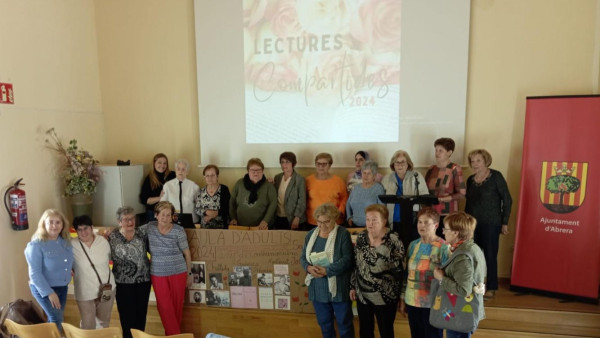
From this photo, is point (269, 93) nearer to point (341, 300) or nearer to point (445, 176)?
point (445, 176)

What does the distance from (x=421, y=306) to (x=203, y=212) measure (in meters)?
2.39

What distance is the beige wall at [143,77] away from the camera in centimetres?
396

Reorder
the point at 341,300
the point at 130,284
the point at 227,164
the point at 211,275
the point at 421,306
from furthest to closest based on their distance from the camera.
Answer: the point at 227,164, the point at 211,275, the point at 130,284, the point at 341,300, the point at 421,306

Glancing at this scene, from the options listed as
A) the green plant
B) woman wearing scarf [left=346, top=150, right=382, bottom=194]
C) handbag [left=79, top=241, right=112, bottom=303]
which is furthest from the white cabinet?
woman wearing scarf [left=346, top=150, right=382, bottom=194]

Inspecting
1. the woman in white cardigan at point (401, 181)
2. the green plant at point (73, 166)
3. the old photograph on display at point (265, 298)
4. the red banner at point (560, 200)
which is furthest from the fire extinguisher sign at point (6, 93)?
the red banner at point (560, 200)

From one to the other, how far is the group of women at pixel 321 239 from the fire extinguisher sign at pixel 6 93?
1675 mm

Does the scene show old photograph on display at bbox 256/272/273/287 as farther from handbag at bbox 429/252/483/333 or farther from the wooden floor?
handbag at bbox 429/252/483/333

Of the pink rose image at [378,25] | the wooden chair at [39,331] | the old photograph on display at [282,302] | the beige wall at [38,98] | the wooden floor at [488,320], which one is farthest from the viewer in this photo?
the pink rose image at [378,25]

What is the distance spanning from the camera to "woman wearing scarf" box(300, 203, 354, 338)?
287cm

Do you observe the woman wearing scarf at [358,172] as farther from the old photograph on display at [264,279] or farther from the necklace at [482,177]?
the old photograph on display at [264,279]

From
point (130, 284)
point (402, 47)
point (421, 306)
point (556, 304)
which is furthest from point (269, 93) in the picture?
point (556, 304)

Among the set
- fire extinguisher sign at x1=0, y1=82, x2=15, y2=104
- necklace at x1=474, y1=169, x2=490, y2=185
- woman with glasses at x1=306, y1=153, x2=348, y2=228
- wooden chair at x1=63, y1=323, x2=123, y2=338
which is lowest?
wooden chair at x1=63, y1=323, x2=123, y2=338

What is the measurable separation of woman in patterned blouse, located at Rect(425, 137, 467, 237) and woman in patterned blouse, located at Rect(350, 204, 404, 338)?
1.35 m

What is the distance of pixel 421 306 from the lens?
8.59 ft
